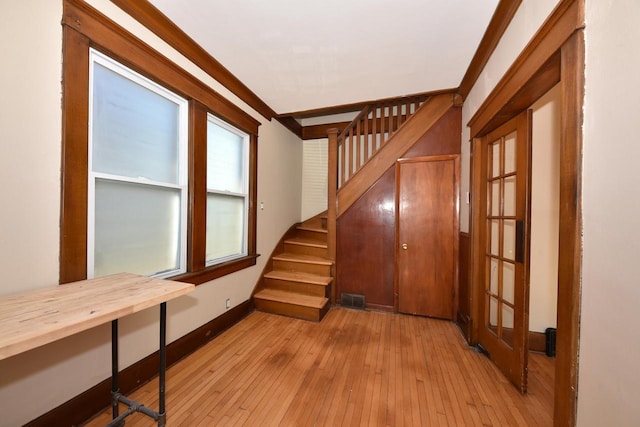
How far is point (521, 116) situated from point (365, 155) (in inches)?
70.0

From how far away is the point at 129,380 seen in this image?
63.5 inches

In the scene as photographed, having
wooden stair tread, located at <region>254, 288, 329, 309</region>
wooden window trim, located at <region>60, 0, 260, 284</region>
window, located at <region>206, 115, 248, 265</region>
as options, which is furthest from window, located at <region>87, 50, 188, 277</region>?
wooden stair tread, located at <region>254, 288, 329, 309</region>

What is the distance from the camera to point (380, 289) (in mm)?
3064

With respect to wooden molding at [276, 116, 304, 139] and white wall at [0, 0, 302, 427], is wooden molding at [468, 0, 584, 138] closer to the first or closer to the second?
white wall at [0, 0, 302, 427]

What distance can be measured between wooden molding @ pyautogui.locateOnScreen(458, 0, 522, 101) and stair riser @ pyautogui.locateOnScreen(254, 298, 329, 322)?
295cm

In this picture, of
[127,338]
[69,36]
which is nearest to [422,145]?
[69,36]

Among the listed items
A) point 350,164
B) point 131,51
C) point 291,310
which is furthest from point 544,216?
point 131,51

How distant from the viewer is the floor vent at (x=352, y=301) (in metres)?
3.11

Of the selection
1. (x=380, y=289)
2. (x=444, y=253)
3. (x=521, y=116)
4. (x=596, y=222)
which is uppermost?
(x=521, y=116)

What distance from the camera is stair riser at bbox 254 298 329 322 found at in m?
2.76

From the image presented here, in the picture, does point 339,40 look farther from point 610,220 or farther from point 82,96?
point 610,220

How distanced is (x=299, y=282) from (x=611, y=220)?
2.77 m

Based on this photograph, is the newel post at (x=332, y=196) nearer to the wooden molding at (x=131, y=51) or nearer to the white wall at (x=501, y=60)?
the wooden molding at (x=131, y=51)

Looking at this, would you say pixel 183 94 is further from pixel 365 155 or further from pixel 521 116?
pixel 521 116
